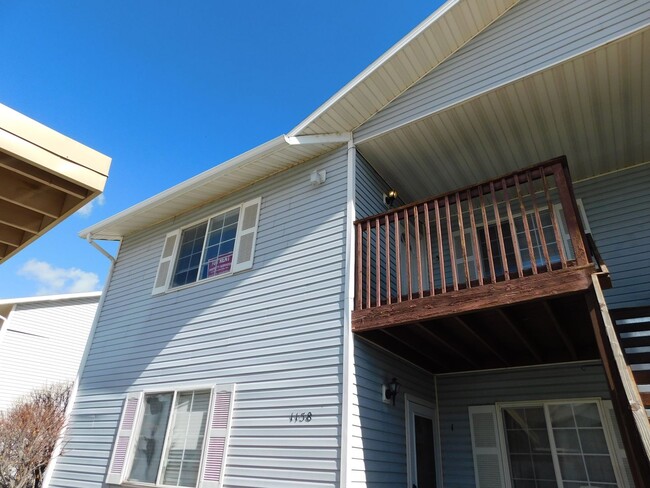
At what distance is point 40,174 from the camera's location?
2.24m

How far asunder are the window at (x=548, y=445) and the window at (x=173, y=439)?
12.4ft

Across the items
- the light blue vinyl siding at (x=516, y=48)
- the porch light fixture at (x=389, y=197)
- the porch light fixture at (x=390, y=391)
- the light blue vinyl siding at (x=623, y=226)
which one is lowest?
the porch light fixture at (x=390, y=391)

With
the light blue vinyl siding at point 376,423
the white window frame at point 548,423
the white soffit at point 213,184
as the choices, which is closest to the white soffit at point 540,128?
the white soffit at point 213,184

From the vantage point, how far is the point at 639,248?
608cm

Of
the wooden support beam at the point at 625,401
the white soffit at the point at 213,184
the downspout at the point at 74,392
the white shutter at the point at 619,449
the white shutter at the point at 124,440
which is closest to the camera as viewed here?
the wooden support beam at the point at 625,401

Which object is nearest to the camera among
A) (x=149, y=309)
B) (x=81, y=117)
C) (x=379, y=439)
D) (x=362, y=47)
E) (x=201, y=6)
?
(x=379, y=439)

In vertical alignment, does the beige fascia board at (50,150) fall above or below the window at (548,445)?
above

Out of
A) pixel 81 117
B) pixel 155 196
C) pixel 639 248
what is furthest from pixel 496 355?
pixel 81 117

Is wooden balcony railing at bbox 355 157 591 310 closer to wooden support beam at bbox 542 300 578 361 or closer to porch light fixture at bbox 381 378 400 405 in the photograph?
wooden support beam at bbox 542 300 578 361

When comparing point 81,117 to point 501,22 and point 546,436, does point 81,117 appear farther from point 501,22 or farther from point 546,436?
point 546,436

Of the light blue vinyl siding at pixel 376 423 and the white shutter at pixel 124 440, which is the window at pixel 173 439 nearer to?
the white shutter at pixel 124 440

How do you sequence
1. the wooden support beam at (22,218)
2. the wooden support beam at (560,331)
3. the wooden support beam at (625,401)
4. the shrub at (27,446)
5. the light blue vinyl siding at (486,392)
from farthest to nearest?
the shrub at (27,446), the light blue vinyl siding at (486,392), the wooden support beam at (560,331), the wooden support beam at (625,401), the wooden support beam at (22,218)

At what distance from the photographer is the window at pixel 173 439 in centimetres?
555

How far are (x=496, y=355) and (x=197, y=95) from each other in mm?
10547
